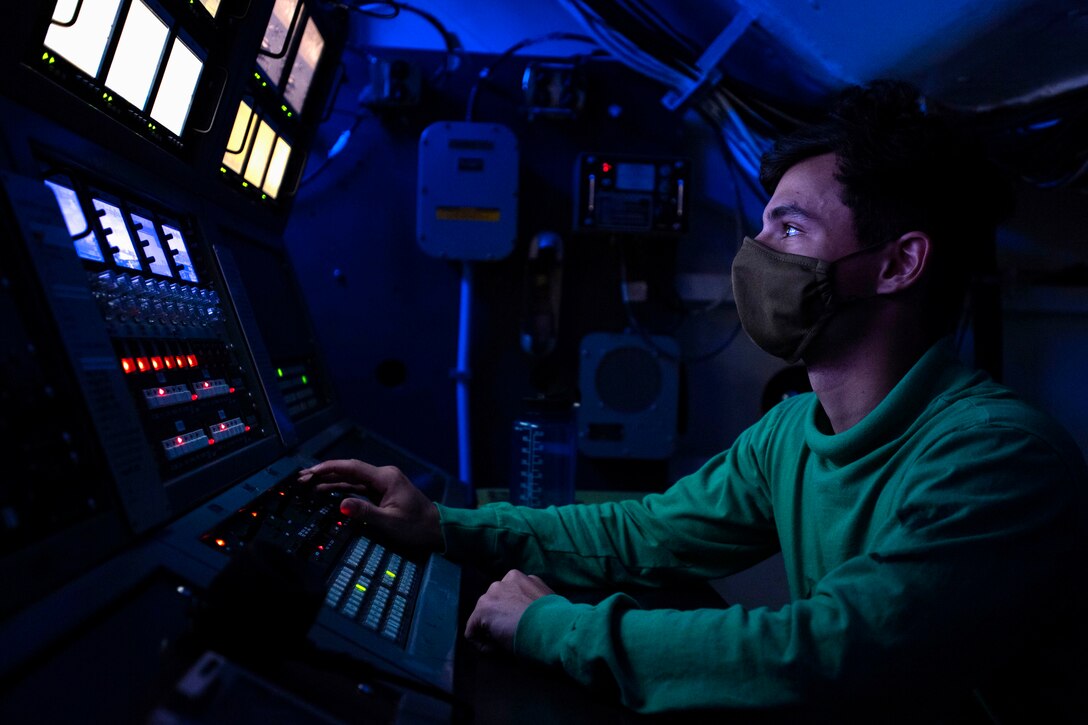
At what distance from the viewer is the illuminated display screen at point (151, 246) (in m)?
1.05

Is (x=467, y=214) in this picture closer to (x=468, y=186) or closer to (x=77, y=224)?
(x=468, y=186)

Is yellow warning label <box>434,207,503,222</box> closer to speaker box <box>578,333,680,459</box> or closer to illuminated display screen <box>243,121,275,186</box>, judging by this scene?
speaker box <box>578,333,680,459</box>

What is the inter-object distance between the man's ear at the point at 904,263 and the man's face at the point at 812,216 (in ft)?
0.17

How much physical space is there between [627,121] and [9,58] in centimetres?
175

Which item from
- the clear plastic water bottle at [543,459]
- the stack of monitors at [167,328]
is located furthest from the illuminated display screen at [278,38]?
the clear plastic water bottle at [543,459]

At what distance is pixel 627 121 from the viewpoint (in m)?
2.28

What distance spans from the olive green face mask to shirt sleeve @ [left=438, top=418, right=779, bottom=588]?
0.23 meters

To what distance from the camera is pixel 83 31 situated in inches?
36.9

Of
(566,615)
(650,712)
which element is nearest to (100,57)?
(566,615)

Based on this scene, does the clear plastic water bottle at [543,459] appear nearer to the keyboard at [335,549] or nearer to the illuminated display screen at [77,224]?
the keyboard at [335,549]

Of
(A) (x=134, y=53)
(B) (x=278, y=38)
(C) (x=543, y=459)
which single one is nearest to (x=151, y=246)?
(A) (x=134, y=53)

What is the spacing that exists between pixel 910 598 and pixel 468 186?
171 centimetres

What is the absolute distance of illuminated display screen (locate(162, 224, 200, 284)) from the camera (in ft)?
3.77

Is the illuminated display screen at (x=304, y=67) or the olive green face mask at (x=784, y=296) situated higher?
the illuminated display screen at (x=304, y=67)
